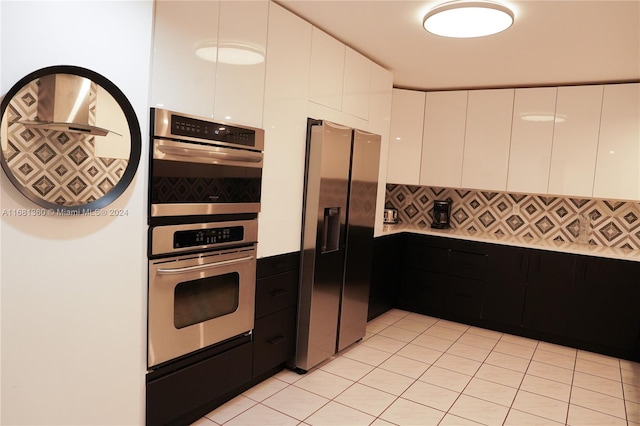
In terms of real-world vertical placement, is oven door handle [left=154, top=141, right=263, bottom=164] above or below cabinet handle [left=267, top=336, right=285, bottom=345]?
above

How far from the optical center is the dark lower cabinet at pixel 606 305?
351 cm

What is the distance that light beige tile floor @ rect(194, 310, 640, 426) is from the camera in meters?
2.46

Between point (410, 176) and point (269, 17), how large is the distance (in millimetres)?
2583

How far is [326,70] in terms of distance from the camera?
2.94 meters

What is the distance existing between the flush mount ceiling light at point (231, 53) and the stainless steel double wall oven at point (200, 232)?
334 mm

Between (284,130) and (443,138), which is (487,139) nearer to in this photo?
(443,138)

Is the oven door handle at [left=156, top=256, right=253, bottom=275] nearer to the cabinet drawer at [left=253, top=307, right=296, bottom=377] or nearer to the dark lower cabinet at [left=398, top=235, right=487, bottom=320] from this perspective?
the cabinet drawer at [left=253, top=307, right=296, bottom=377]

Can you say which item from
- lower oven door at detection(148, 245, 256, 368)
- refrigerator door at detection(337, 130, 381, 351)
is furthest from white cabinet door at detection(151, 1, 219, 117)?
refrigerator door at detection(337, 130, 381, 351)

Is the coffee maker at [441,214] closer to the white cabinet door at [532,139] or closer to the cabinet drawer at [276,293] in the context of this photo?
the white cabinet door at [532,139]

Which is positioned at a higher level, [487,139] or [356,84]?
[356,84]

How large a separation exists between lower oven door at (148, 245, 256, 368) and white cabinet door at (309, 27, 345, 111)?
1.22 m

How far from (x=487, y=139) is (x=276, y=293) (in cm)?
281

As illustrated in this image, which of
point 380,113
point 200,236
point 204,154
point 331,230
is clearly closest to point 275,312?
point 331,230

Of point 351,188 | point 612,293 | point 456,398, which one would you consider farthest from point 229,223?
point 612,293
